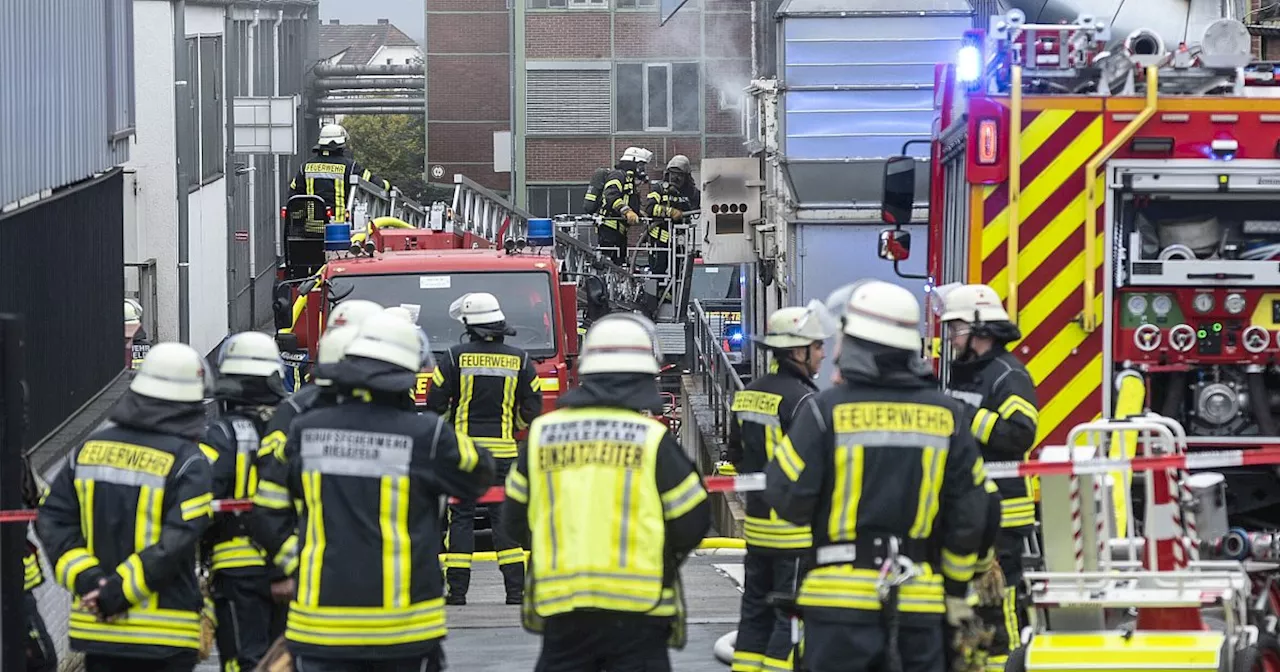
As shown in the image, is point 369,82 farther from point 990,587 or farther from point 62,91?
point 990,587

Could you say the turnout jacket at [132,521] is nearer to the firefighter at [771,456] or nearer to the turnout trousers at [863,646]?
the turnout trousers at [863,646]

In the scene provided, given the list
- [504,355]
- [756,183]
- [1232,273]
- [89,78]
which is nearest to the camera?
[1232,273]

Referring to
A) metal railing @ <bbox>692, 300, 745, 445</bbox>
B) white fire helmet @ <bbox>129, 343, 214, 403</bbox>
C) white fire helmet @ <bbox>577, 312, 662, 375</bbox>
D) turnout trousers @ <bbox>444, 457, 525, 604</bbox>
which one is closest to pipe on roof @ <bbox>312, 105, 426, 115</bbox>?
metal railing @ <bbox>692, 300, 745, 445</bbox>

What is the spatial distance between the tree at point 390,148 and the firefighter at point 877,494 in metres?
46.4

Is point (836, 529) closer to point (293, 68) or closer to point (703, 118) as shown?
point (703, 118)

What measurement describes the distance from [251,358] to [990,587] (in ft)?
9.48

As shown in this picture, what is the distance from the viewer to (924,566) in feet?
20.7

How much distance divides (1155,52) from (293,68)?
129ft

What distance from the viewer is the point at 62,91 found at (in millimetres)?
12953

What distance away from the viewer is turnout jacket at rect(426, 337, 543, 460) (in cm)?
1127

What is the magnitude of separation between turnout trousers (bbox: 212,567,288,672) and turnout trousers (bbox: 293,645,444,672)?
1216 millimetres

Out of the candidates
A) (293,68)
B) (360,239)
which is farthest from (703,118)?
(360,239)

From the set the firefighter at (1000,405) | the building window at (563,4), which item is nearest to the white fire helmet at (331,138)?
the firefighter at (1000,405)

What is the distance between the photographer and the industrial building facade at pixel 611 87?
43.1m
